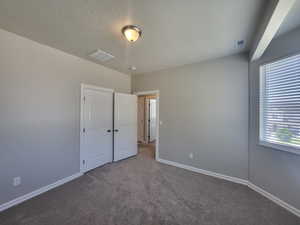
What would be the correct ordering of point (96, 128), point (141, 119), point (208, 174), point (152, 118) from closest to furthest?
point (208, 174) < point (96, 128) < point (141, 119) < point (152, 118)

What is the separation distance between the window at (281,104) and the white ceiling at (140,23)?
0.66 m

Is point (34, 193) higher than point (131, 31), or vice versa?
point (131, 31)

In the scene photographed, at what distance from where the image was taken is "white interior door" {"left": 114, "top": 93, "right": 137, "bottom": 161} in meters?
3.71

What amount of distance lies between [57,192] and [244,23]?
3931mm

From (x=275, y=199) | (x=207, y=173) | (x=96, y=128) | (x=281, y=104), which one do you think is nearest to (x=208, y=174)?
(x=207, y=173)

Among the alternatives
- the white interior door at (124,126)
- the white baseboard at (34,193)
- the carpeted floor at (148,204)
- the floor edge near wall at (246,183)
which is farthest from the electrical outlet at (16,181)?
the floor edge near wall at (246,183)

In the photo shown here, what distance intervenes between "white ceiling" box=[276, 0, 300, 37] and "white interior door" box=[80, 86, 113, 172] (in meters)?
3.49

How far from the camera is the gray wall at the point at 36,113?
1960 millimetres

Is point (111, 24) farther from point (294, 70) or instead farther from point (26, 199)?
point (26, 199)

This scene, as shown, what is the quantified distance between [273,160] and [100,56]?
12.2ft

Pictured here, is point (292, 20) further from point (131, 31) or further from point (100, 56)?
point (100, 56)

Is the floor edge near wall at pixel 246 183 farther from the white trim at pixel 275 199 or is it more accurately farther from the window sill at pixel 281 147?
the window sill at pixel 281 147

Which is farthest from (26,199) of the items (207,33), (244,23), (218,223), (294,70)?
(294,70)

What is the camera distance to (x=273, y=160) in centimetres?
214
